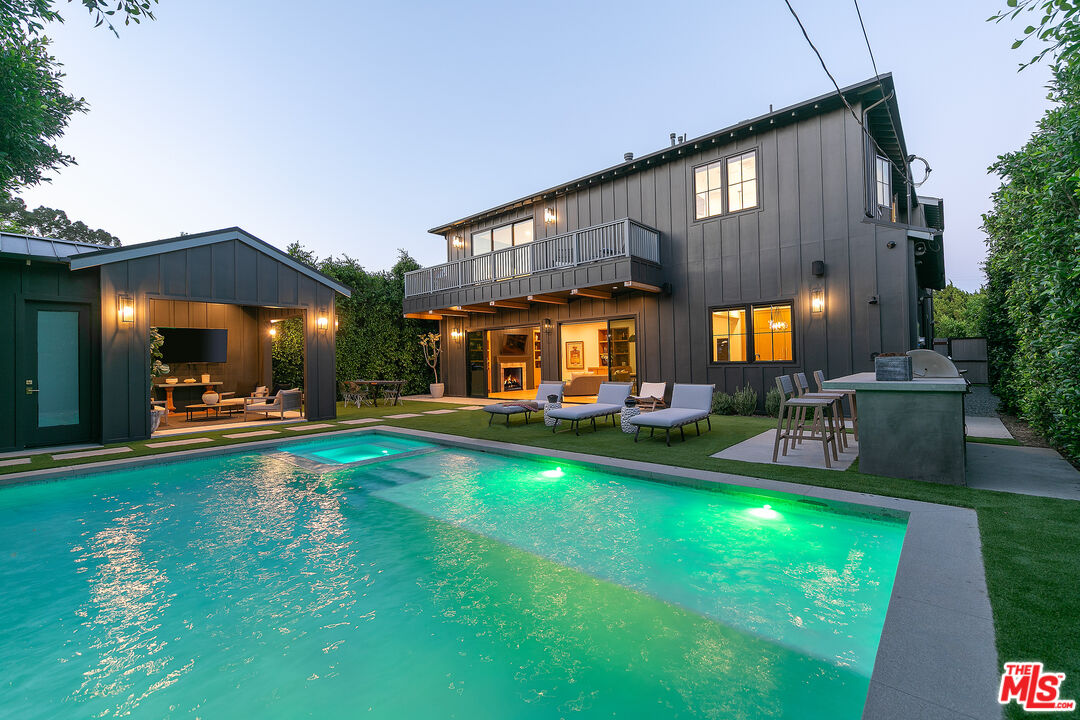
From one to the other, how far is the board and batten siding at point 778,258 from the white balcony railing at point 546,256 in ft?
2.71

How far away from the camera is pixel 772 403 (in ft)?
30.7

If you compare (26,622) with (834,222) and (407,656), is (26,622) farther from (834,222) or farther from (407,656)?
(834,222)

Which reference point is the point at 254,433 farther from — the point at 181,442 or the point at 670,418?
the point at 670,418

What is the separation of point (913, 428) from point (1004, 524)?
4.61 feet

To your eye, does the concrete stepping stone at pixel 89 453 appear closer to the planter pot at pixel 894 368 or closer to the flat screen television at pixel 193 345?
the flat screen television at pixel 193 345

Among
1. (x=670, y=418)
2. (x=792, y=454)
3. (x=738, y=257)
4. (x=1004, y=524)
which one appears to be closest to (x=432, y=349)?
(x=738, y=257)

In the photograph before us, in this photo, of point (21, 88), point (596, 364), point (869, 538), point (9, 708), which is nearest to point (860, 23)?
point (869, 538)

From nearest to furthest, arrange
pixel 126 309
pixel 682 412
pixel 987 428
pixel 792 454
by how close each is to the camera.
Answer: pixel 792 454 → pixel 682 412 → pixel 987 428 → pixel 126 309

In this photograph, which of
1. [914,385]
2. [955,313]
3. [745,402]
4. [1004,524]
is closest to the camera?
[1004,524]

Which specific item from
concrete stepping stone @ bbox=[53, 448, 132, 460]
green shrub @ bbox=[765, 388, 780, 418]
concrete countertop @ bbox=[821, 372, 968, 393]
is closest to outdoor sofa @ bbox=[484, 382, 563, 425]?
green shrub @ bbox=[765, 388, 780, 418]

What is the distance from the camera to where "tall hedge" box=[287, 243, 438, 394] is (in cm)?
1530

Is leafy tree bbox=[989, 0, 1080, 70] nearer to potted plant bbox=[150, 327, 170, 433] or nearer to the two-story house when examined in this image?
the two-story house

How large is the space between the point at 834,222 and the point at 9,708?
457 inches

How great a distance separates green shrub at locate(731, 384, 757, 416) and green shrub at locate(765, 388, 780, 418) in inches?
10.8
